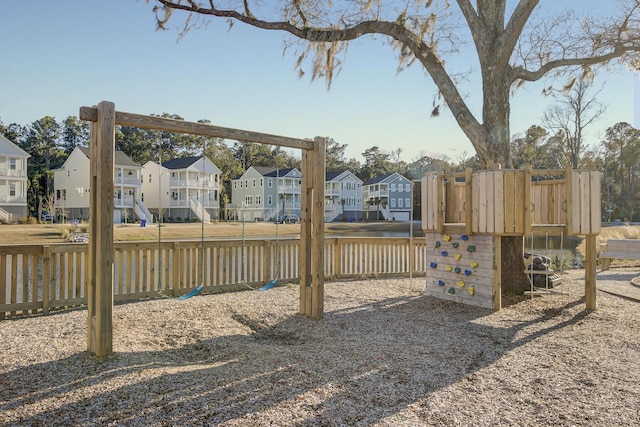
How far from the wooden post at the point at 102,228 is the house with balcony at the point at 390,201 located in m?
53.7

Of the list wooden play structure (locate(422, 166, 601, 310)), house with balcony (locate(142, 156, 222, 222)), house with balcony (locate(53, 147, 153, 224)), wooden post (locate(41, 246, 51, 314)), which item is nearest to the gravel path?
wooden post (locate(41, 246, 51, 314))

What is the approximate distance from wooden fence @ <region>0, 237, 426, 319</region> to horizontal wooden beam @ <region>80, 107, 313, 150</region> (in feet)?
5.61

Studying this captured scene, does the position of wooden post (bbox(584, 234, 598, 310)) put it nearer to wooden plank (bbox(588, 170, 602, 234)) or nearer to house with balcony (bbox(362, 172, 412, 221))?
wooden plank (bbox(588, 170, 602, 234))

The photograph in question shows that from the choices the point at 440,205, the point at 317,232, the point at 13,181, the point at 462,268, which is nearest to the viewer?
the point at 317,232

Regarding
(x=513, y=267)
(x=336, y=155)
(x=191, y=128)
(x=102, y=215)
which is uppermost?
(x=336, y=155)

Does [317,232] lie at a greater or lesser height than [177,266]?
greater

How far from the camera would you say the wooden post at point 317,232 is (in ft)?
20.9

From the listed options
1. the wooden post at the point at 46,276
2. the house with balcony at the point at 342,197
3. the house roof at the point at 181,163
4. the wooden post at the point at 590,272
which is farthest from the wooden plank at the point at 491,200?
the house with balcony at the point at 342,197

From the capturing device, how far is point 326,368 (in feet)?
13.9

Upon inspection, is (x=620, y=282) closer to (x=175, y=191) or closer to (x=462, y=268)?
(x=462, y=268)

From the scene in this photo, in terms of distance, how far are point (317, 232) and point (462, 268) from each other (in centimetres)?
292

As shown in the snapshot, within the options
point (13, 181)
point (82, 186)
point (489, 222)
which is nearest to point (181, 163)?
point (82, 186)

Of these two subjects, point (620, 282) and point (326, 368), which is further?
point (620, 282)

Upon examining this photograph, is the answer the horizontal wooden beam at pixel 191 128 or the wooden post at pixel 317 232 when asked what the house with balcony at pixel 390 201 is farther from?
the horizontal wooden beam at pixel 191 128
